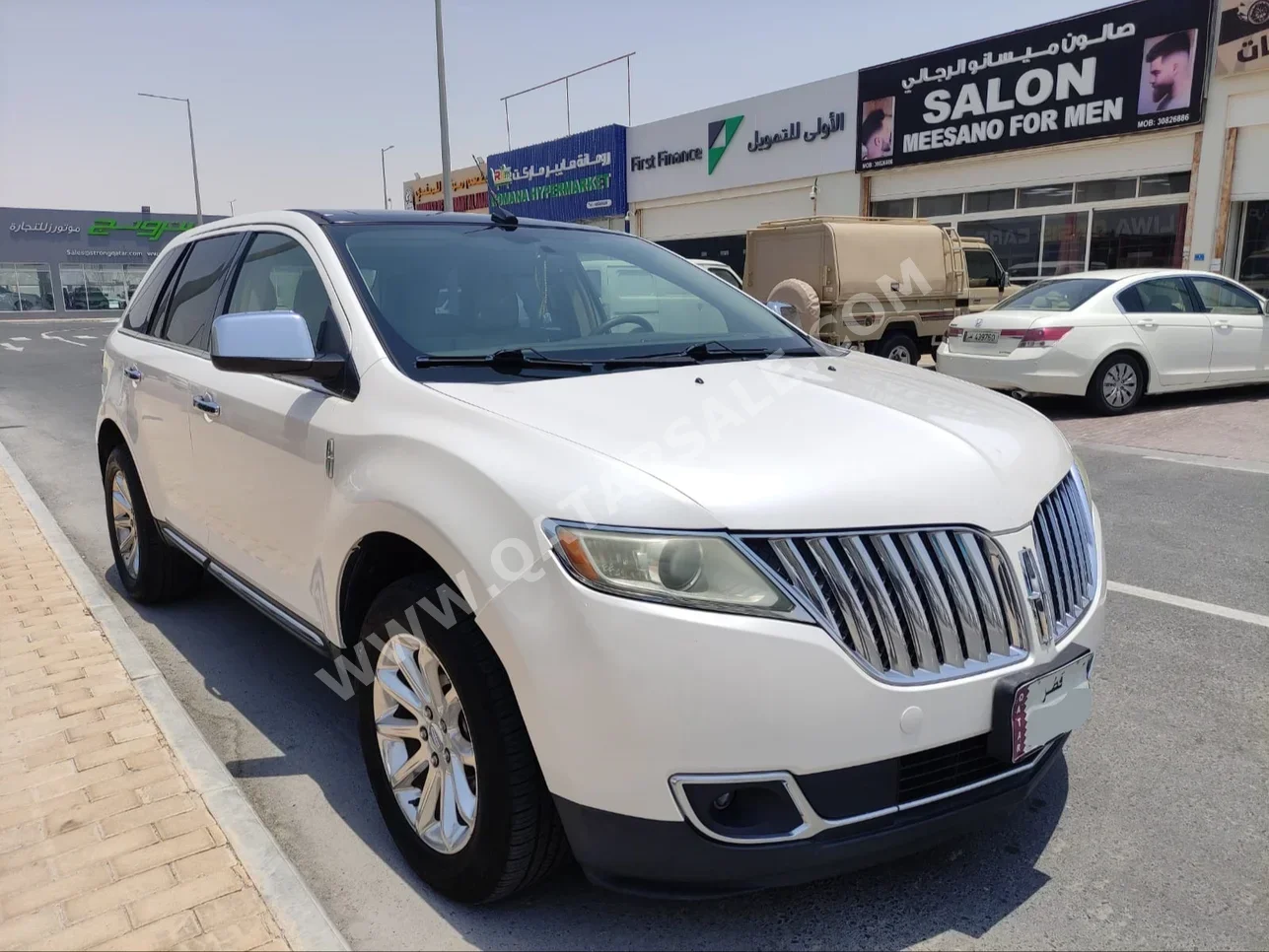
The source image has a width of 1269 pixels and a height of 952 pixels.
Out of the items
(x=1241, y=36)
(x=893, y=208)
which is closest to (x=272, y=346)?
(x=1241, y=36)

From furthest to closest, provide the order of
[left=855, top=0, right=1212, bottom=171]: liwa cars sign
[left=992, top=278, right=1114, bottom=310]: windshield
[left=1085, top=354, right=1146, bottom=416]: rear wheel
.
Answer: [left=855, top=0, right=1212, bottom=171]: liwa cars sign
[left=992, top=278, right=1114, bottom=310]: windshield
[left=1085, top=354, right=1146, bottom=416]: rear wheel

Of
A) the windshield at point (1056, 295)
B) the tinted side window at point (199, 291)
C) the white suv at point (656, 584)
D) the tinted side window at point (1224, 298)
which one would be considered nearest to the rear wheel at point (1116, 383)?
the windshield at point (1056, 295)

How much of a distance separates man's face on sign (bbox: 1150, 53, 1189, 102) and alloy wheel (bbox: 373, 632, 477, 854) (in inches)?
690

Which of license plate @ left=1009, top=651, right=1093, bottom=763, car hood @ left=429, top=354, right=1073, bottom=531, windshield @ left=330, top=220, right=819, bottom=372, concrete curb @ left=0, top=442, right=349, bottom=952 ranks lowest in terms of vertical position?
concrete curb @ left=0, top=442, right=349, bottom=952

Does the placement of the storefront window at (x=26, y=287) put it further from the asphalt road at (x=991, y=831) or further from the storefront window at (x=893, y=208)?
the asphalt road at (x=991, y=831)

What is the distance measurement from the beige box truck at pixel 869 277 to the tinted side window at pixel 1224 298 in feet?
11.5

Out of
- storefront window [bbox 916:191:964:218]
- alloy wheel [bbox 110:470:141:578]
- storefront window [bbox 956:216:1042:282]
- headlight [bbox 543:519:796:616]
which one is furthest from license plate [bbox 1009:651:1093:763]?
storefront window [bbox 916:191:964:218]

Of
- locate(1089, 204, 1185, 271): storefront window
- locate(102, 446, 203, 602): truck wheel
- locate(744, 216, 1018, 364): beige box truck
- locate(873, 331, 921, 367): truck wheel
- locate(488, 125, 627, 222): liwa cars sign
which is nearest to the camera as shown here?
locate(102, 446, 203, 602): truck wheel

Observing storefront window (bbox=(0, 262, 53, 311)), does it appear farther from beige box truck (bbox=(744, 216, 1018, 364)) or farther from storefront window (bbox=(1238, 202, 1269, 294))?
storefront window (bbox=(1238, 202, 1269, 294))

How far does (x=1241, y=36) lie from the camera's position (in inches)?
576

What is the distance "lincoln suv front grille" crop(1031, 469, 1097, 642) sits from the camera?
232cm

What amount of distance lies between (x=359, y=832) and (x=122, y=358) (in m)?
3.03

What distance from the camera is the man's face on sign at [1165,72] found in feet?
50.7

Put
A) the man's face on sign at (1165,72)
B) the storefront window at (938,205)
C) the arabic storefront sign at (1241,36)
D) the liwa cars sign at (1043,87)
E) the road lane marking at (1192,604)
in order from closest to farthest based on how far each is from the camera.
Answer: the road lane marking at (1192,604) < the arabic storefront sign at (1241,36) < the man's face on sign at (1165,72) < the liwa cars sign at (1043,87) < the storefront window at (938,205)
